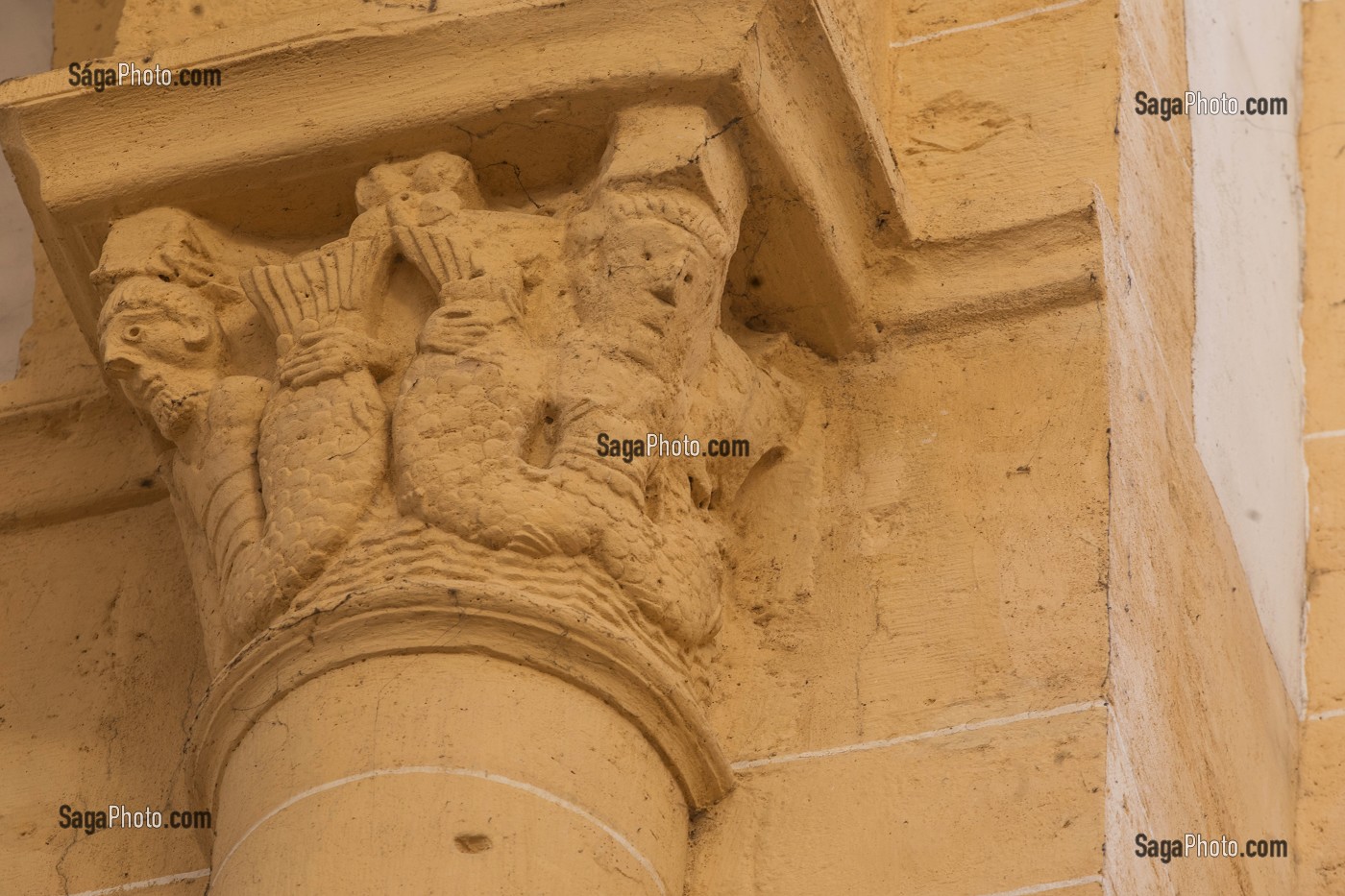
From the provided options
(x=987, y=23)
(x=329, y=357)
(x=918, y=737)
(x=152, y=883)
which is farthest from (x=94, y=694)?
(x=987, y=23)

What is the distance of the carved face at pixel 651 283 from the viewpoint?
2.47 m

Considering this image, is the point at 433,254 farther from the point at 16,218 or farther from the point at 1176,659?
the point at 16,218

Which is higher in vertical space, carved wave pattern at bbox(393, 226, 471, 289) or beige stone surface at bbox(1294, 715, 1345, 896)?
carved wave pattern at bbox(393, 226, 471, 289)

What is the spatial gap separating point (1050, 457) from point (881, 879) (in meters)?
0.58

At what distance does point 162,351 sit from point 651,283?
0.60 metres

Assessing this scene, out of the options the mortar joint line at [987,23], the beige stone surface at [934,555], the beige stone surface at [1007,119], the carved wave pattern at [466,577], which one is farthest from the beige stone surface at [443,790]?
the mortar joint line at [987,23]

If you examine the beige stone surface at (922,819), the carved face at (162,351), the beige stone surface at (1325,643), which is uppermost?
the carved face at (162,351)

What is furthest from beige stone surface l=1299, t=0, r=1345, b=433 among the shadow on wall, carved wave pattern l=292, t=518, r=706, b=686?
the shadow on wall

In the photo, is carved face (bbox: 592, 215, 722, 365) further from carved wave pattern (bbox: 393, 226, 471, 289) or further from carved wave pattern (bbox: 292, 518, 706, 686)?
carved wave pattern (bbox: 292, 518, 706, 686)

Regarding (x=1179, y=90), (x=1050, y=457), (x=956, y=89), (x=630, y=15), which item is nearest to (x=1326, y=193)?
(x=1179, y=90)

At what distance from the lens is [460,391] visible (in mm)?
2395

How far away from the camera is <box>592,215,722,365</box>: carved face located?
2.47m

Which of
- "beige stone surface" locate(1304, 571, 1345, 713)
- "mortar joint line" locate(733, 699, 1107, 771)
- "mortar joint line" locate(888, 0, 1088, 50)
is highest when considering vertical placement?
"mortar joint line" locate(888, 0, 1088, 50)

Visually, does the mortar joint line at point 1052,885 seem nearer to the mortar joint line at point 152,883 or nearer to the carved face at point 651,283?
the carved face at point 651,283
